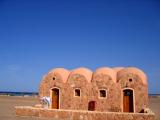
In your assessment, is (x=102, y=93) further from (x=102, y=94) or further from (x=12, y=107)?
(x=12, y=107)

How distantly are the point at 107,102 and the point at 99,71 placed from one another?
260cm

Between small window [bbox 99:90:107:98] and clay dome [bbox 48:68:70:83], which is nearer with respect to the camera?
small window [bbox 99:90:107:98]

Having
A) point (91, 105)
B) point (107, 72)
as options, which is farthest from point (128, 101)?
point (91, 105)

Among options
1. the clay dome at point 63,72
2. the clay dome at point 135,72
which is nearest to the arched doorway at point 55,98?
the clay dome at point 63,72

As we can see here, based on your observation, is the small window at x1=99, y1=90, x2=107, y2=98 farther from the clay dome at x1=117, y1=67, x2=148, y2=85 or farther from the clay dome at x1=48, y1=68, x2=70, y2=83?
the clay dome at x1=48, y1=68, x2=70, y2=83

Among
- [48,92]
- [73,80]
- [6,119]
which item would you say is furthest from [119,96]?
[6,119]

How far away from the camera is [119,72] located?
70.2 ft

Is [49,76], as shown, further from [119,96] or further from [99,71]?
[119,96]

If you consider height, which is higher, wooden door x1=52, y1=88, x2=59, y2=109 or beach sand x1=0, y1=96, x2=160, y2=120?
wooden door x1=52, y1=88, x2=59, y2=109

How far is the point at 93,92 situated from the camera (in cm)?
2084

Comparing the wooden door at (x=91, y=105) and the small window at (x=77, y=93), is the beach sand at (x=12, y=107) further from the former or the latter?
the wooden door at (x=91, y=105)

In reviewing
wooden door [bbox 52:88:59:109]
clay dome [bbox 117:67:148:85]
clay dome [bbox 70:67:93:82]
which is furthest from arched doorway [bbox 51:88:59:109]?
clay dome [bbox 117:67:148:85]

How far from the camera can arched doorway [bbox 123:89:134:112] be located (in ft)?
66.2

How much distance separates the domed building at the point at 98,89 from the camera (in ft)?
65.7
